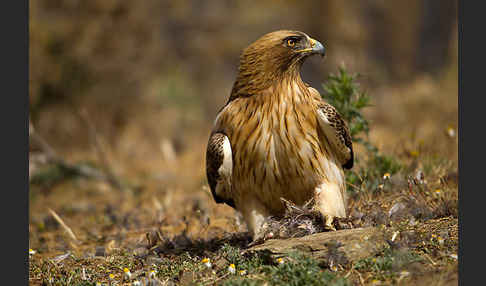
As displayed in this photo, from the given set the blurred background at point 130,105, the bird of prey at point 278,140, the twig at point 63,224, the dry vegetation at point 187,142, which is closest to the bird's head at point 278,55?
the bird of prey at point 278,140

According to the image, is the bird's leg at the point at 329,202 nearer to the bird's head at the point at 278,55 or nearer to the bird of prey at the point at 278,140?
the bird of prey at the point at 278,140

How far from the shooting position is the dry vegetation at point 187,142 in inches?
135

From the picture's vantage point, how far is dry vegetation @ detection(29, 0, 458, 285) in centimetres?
344

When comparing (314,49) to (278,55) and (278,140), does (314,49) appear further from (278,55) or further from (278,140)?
(278,140)

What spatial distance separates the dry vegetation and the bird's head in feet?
3.45

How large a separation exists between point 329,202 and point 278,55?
3.80ft

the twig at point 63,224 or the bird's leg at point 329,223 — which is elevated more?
the bird's leg at point 329,223

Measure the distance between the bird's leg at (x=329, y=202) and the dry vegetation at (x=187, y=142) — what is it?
0.81 feet

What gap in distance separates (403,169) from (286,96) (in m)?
1.89

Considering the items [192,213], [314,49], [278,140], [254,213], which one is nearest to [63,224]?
[192,213]

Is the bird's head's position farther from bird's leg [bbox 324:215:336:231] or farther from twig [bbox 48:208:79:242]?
twig [bbox 48:208:79:242]

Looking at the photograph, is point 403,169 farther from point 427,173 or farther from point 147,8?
point 147,8

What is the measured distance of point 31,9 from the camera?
8.73 m

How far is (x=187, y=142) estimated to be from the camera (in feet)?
33.3
